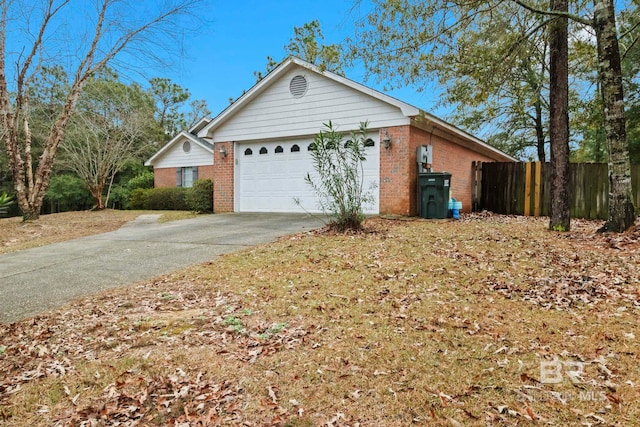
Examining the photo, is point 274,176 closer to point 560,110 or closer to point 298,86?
point 298,86

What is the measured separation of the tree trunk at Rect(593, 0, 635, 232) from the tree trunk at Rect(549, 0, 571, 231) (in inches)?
27.9

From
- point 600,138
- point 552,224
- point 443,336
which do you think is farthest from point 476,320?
point 600,138

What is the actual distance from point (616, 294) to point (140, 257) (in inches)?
248

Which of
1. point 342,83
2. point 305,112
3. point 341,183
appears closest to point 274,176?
point 305,112

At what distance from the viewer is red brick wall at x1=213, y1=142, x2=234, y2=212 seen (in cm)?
1223

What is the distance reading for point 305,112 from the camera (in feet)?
35.9

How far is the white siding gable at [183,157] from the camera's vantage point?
64.8ft

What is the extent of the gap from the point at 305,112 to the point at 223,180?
3.57m

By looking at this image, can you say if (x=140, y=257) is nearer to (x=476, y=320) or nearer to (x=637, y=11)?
(x=476, y=320)

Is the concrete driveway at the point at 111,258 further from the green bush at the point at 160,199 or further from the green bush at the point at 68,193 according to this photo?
the green bush at the point at 68,193

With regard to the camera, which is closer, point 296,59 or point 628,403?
point 628,403

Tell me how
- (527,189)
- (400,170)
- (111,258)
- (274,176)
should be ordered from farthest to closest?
(527,189) → (274,176) → (400,170) → (111,258)

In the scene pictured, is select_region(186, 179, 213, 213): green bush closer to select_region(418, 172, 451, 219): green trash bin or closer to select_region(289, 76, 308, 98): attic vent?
Answer: select_region(289, 76, 308, 98): attic vent

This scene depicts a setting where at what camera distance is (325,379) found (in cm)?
245
